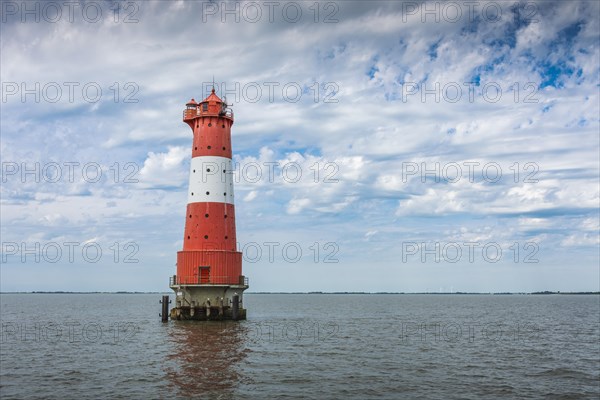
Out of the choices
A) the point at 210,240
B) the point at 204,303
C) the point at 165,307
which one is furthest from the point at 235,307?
the point at 165,307

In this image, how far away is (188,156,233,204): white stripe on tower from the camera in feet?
145

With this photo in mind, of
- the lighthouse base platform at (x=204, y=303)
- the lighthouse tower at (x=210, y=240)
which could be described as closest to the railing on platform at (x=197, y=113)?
the lighthouse tower at (x=210, y=240)

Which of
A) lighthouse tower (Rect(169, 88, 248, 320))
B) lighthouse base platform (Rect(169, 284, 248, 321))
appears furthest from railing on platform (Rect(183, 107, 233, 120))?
lighthouse base platform (Rect(169, 284, 248, 321))

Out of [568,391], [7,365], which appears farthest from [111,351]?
[568,391]

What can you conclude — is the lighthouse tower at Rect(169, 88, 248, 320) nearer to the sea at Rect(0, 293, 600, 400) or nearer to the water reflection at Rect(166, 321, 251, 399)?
the water reflection at Rect(166, 321, 251, 399)

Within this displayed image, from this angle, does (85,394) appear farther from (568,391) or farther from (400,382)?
(568,391)

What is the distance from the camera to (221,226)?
44.0 m

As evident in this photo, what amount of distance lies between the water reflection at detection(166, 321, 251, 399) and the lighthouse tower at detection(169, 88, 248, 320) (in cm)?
170

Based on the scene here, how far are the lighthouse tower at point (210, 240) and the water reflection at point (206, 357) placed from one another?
1.70m

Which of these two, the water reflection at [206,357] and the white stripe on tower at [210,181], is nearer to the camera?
the water reflection at [206,357]

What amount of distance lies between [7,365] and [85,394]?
895cm

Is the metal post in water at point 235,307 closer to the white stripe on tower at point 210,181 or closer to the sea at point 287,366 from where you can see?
the sea at point 287,366

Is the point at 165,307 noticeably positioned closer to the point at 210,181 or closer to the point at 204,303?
the point at 204,303

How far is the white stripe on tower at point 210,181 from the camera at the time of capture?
44.1 metres
